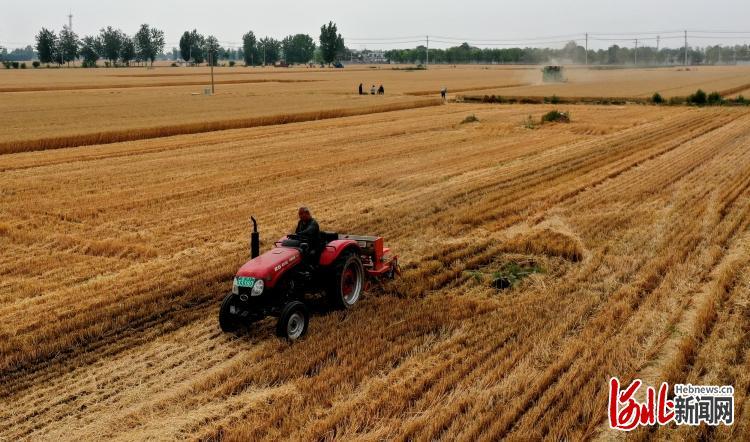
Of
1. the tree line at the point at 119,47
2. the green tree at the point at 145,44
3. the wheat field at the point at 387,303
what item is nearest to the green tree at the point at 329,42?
the tree line at the point at 119,47

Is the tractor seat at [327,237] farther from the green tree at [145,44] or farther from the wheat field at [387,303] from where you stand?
the green tree at [145,44]

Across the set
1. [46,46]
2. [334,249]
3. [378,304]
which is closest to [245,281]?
[334,249]

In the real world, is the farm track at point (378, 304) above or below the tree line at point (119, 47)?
below

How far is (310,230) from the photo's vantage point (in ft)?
31.6

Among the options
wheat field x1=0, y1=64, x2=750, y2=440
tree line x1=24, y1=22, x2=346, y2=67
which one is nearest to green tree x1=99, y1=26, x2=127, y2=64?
tree line x1=24, y1=22, x2=346, y2=67

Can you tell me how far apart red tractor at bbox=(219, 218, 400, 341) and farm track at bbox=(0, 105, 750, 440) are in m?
0.32

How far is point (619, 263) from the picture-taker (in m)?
12.3

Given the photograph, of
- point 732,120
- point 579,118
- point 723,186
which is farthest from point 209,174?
point 732,120

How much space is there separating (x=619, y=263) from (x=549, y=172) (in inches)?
392

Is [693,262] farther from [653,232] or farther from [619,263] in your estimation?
[653,232]

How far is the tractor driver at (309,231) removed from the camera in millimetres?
9594

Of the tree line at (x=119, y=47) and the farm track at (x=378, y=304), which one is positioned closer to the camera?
the farm track at (x=378, y=304)

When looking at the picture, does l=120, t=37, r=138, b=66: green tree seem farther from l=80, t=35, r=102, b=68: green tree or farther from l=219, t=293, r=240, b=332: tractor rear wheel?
l=219, t=293, r=240, b=332: tractor rear wheel

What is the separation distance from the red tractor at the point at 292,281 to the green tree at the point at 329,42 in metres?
184
